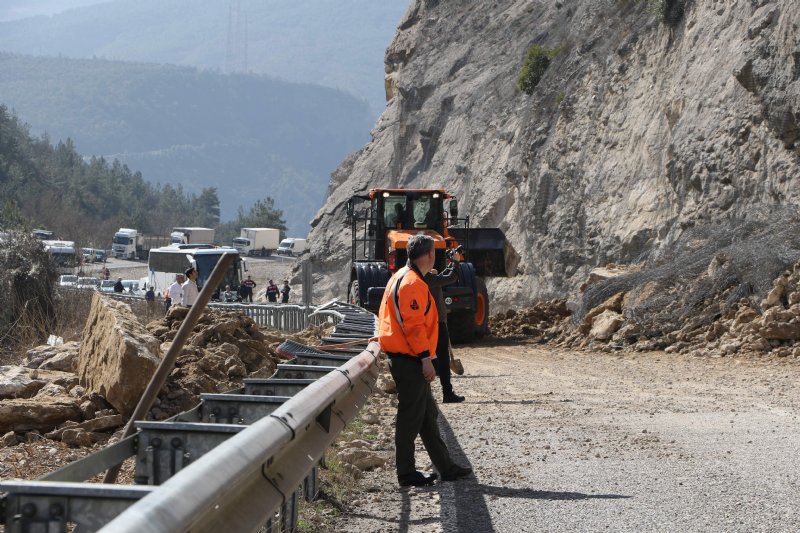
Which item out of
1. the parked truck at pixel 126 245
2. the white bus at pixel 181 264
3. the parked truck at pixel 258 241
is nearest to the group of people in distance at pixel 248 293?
the white bus at pixel 181 264

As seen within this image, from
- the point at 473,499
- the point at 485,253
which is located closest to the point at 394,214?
the point at 485,253

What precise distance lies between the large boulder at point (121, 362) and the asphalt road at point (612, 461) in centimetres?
224

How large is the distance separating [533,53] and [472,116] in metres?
7.16

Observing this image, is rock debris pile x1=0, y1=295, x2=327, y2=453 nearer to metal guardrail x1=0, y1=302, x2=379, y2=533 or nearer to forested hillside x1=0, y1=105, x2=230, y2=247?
metal guardrail x1=0, y1=302, x2=379, y2=533

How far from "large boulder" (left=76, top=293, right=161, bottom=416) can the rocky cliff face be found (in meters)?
15.4

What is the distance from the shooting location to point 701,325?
19844 mm

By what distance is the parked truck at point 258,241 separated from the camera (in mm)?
126188

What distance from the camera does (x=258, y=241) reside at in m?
127

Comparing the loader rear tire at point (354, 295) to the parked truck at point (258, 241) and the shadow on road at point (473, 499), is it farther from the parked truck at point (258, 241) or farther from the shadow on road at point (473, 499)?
the parked truck at point (258, 241)

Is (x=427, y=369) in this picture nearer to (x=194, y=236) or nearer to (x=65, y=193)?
(x=194, y=236)

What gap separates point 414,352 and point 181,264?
1825 inches

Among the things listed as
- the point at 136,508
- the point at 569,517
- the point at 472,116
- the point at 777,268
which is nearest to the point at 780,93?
the point at 777,268

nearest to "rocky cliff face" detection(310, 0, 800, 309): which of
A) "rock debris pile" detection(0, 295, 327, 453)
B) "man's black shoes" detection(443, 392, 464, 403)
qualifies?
"man's black shoes" detection(443, 392, 464, 403)

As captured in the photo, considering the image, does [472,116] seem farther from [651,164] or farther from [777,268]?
[777,268]
